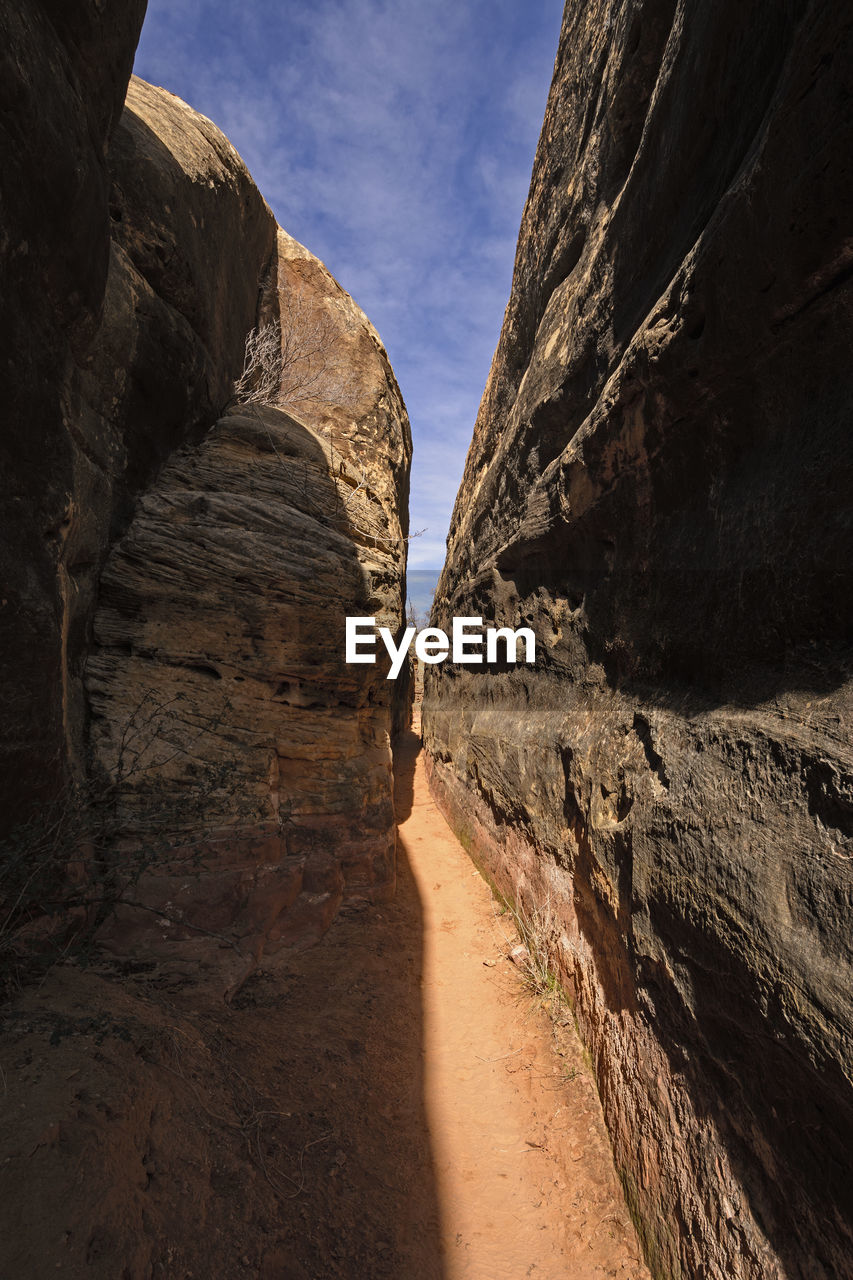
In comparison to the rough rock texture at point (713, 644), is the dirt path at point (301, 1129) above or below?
below

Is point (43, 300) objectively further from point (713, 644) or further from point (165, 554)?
point (713, 644)

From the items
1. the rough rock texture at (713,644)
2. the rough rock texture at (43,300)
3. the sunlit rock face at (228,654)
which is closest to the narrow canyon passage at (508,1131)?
the rough rock texture at (713,644)

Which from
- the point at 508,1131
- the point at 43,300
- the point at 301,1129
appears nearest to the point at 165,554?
the point at 43,300

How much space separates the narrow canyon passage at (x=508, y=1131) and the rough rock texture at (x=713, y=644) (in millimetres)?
275

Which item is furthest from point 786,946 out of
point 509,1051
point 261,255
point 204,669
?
point 261,255

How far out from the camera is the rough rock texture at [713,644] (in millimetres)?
2137

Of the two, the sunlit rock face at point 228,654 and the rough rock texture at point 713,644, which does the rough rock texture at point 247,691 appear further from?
the rough rock texture at point 713,644

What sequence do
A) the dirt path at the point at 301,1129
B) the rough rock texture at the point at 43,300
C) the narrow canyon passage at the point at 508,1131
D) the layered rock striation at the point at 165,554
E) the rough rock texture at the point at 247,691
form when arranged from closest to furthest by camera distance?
the dirt path at the point at 301,1129 < the rough rock texture at the point at 43,300 < the narrow canyon passage at the point at 508,1131 < the layered rock striation at the point at 165,554 < the rough rock texture at the point at 247,691

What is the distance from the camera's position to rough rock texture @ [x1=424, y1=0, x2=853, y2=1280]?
214cm

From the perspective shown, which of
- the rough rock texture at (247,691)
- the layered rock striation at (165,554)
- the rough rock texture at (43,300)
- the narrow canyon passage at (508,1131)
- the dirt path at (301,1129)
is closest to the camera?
the dirt path at (301,1129)

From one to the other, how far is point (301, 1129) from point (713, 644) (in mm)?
3856

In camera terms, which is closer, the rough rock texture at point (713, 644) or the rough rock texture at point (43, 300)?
the rough rock texture at point (713, 644)

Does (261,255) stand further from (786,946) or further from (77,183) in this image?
(786,946)

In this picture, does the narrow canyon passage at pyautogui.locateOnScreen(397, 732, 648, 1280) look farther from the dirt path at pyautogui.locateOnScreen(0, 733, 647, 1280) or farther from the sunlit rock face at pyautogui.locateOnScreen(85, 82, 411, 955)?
the sunlit rock face at pyautogui.locateOnScreen(85, 82, 411, 955)
